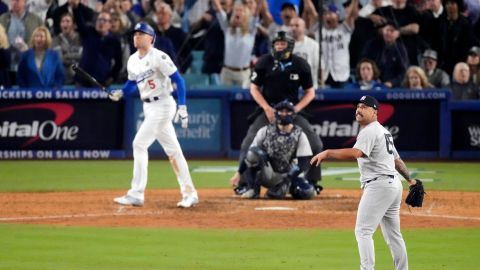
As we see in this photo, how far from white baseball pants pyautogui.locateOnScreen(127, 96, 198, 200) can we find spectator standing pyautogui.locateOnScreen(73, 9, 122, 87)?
6736mm

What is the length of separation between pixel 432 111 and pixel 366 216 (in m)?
12.1

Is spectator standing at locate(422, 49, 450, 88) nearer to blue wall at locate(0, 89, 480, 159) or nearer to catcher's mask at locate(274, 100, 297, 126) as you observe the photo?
blue wall at locate(0, 89, 480, 159)

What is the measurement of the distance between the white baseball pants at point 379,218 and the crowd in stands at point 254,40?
1102 cm

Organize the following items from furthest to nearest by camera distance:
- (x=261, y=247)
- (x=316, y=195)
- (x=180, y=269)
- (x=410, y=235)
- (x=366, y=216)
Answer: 1. (x=316, y=195)
2. (x=410, y=235)
3. (x=261, y=247)
4. (x=180, y=269)
5. (x=366, y=216)

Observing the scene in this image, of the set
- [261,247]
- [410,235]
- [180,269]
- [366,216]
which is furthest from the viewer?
[410,235]

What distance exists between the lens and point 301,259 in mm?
10750

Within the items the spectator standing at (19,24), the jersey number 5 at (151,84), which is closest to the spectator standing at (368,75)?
the spectator standing at (19,24)

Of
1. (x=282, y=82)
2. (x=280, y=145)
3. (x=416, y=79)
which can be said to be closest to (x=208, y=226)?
(x=280, y=145)

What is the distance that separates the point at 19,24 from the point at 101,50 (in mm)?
1688

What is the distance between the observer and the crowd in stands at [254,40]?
20781mm

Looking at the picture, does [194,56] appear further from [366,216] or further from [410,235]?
[366,216]

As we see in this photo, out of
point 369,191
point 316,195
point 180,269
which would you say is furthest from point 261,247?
point 316,195

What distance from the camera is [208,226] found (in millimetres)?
13133

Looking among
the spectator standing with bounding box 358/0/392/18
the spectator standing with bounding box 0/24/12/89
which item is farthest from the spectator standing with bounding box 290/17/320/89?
the spectator standing with bounding box 0/24/12/89
